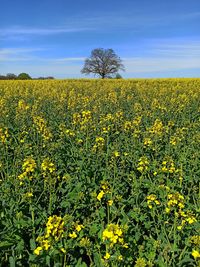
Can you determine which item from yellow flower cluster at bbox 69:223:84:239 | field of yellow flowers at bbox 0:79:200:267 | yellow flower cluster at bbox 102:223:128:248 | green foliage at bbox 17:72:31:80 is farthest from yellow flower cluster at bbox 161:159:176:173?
green foliage at bbox 17:72:31:80

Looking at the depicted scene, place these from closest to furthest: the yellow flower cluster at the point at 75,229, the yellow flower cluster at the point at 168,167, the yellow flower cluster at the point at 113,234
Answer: the yellow flower cluster at the point at 113,234 → the yellow flower cluster at the point at 75,229 → the yellow flower cluster at the point at 168,167

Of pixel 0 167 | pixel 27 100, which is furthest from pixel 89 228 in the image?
pixel 27 100

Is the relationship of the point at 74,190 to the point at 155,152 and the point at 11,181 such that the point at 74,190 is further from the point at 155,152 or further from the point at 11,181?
the point at 155,152

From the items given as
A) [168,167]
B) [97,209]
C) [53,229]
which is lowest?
[97,209]

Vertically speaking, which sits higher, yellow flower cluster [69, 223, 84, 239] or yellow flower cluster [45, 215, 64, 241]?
yellow flower cluster [45, 215, 64, 241]

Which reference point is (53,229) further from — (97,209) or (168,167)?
(168,167)

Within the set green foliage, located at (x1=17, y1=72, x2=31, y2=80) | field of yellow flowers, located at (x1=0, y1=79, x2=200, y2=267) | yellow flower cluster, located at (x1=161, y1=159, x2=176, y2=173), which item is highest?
green foliage, located at (x1=17, y1=72, x2=31, y2=80)

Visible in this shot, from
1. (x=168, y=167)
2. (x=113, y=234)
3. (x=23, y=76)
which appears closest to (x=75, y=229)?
(x=113, y=234)

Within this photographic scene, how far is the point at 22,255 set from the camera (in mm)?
3029

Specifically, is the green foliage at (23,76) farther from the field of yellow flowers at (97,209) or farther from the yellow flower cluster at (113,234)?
the yellow flower cluster at (113,234)

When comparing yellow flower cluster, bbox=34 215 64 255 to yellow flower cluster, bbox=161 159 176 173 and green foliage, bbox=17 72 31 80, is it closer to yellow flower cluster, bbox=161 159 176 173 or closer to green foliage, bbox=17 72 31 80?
yellow flower cluster, bbox=161 159 176 173

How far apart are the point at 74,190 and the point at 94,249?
110cm

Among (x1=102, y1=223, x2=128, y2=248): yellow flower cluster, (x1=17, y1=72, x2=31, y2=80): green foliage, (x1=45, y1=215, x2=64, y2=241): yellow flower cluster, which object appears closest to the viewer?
(x1=102, y1=223, x2=128, y2=248): yellow flower cluster

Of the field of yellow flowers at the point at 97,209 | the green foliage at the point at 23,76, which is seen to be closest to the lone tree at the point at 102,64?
the green foliage at the point at 23,76
